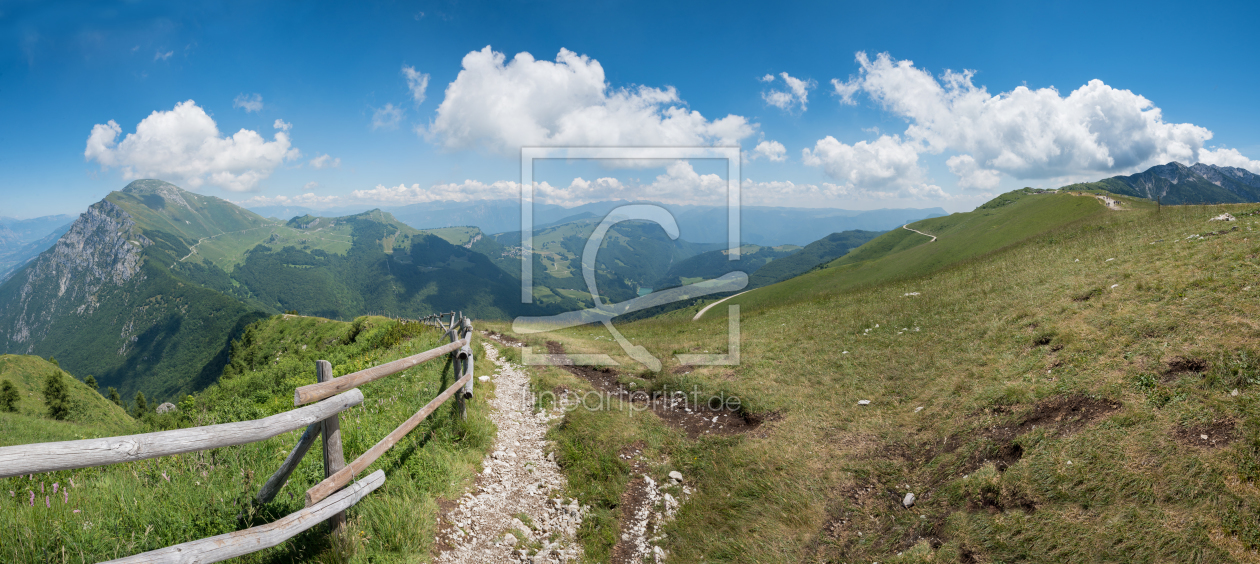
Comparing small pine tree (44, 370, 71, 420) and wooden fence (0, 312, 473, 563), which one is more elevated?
wooden fence (0, 312, 473, 563)

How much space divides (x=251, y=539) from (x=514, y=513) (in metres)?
3.93

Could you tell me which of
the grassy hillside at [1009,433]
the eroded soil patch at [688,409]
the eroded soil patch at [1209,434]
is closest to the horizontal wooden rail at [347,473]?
the grassy hillside at [1009,433]

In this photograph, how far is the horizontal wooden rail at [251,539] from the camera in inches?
142

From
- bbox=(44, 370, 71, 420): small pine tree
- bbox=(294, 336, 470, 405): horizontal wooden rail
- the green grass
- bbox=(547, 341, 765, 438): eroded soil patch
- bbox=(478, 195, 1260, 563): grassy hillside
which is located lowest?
the green grass

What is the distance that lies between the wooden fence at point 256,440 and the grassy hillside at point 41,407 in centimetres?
2104

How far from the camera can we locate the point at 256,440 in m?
4.29

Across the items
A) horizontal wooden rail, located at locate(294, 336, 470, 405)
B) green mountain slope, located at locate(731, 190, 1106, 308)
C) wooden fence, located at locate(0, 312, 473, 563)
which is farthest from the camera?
green mountain slope, located at locate(731, 190, 1106, 308)

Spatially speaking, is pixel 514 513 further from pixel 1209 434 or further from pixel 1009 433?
pixel 1209 434

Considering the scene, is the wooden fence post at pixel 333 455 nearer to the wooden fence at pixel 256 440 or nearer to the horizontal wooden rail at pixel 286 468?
the wooden fence at pixel 256 440

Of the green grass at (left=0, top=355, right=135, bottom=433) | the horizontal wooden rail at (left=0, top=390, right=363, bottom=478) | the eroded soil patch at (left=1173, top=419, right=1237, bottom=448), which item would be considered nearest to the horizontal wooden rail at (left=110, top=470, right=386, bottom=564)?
the horizontal wooden rail at (left=0, top=390, right=363, bottom=478)

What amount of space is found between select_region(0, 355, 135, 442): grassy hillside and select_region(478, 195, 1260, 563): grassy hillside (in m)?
22.9

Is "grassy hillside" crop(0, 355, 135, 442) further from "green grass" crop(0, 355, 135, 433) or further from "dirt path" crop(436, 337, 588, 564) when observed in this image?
"dirt path" crop(436, 337, 588, 564)

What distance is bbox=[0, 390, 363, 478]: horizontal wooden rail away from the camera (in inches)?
123

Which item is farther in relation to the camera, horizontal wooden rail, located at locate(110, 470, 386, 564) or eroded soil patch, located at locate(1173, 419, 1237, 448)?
eroded soil patch, located at locate(1173, 419, 1237, 448)
